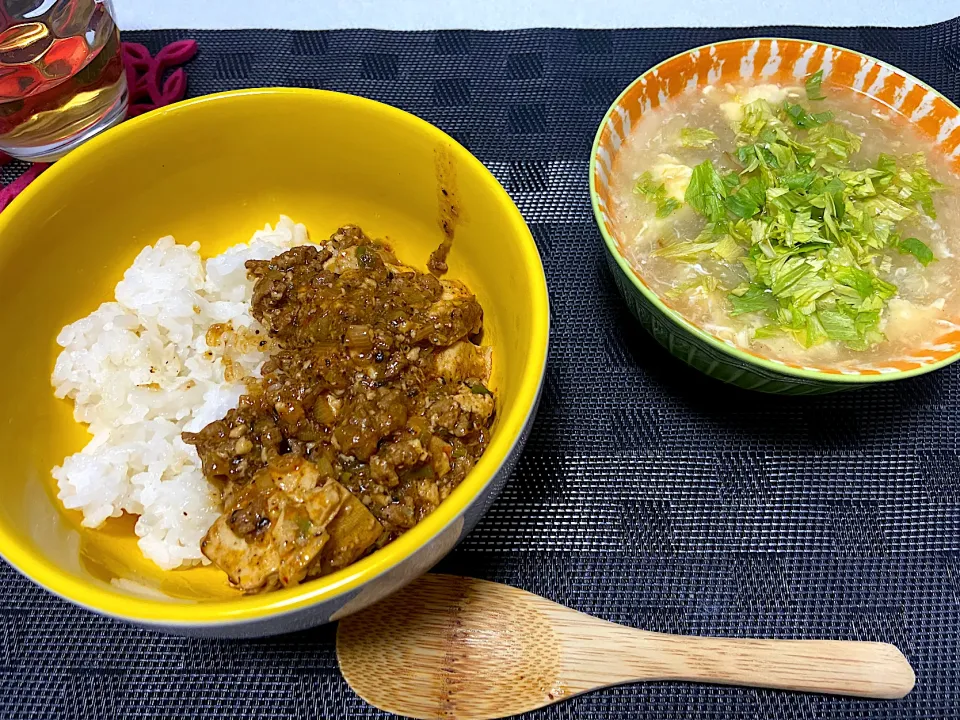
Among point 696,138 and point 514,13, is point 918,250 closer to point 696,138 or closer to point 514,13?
point 696,138

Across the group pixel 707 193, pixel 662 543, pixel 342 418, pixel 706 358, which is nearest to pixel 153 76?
pixel 342 418

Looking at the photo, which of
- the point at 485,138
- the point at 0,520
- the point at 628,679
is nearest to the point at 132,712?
the point at 0,520

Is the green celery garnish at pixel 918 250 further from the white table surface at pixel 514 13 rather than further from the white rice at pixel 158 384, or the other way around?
the white rice at pixel 158 384

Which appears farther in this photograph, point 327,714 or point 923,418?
point 923,418

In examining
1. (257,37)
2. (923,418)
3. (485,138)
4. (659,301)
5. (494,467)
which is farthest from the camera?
(257,37)

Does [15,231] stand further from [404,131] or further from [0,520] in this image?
[404,131]
